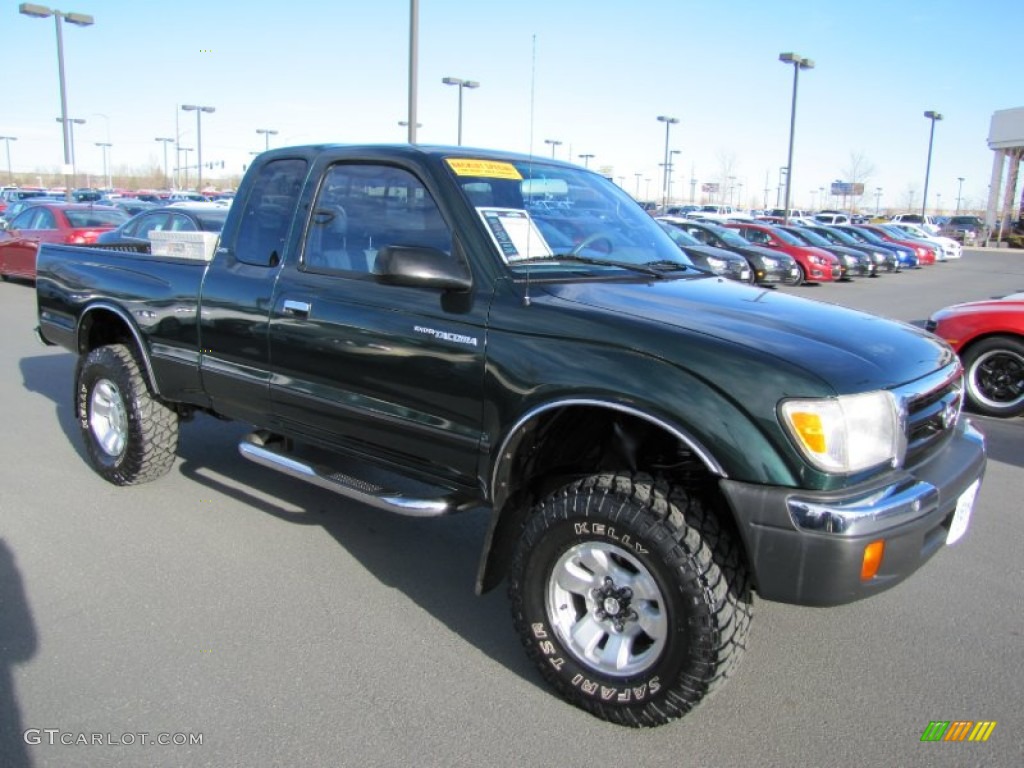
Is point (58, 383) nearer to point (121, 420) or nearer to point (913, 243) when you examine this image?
point (121, 420)

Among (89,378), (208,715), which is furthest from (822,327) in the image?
(89,378)

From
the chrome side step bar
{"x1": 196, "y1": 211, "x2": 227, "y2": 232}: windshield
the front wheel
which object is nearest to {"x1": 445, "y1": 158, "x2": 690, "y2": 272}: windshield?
the chrome side step bar

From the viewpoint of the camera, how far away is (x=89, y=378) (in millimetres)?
5180

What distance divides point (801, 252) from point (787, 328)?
20.6 m

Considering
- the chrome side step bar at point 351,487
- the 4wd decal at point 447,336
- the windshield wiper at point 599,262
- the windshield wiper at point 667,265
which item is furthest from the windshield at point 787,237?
the 4wd decal at point 447,336

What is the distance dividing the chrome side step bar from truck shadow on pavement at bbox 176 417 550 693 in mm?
478

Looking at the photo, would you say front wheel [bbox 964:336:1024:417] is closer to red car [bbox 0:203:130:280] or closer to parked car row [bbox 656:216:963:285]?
parked car row [bbox 656:216:963:285]

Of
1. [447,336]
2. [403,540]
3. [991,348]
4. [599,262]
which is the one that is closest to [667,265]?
[599,262]

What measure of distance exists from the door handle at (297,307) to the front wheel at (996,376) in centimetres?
656

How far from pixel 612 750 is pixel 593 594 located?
50 cm

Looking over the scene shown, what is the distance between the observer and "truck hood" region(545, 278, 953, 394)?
264 centimetres

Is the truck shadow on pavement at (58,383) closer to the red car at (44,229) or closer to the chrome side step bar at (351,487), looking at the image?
the chrome side step bar at (351,487)

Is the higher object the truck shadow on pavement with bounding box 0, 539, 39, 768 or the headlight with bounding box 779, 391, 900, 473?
the headlight with bounding box 779, 391, 900, 473

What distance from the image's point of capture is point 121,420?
507 cm
